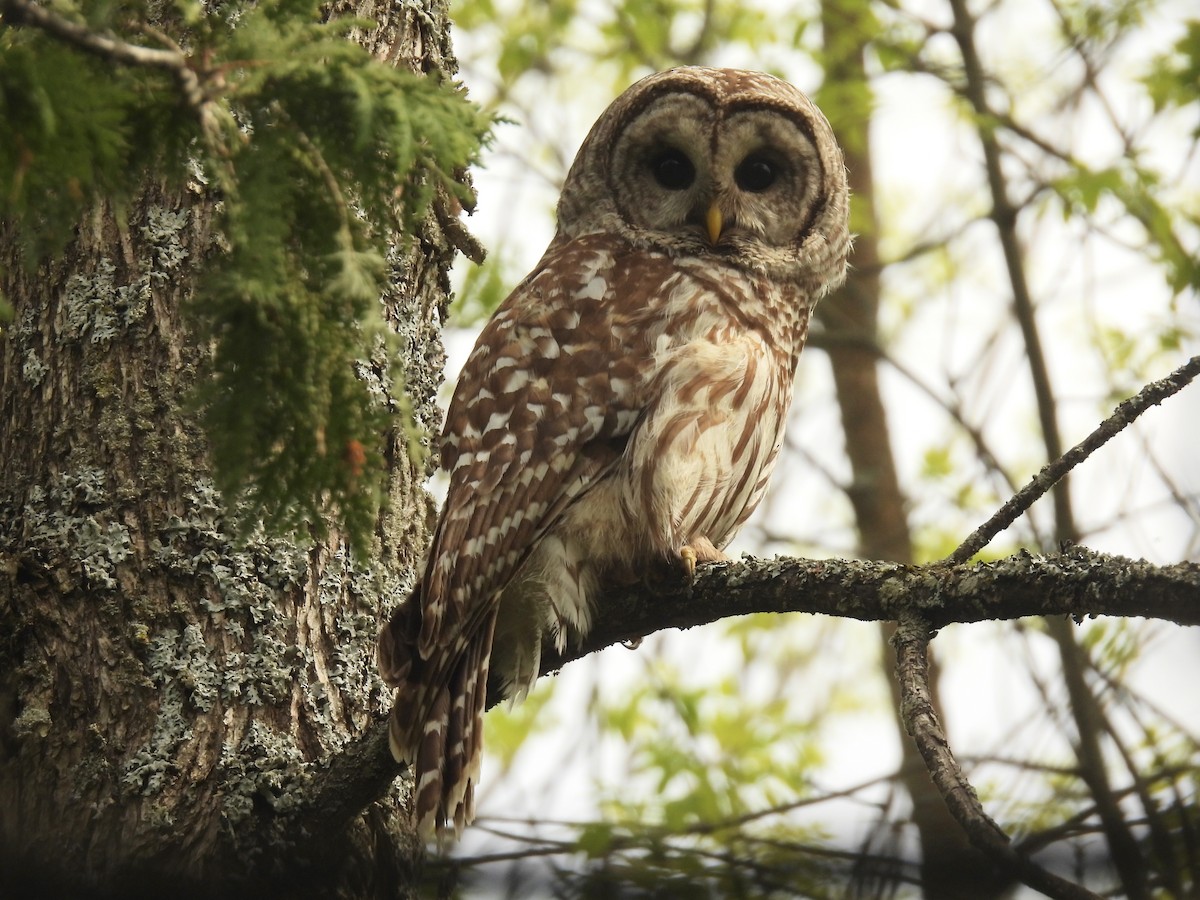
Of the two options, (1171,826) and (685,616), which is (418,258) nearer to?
(685,616)

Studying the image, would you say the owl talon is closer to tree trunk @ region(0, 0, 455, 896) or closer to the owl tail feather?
the owl tail feather

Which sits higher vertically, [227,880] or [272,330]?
[272,330]

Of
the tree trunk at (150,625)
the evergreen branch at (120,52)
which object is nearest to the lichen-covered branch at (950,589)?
the tree trunk at (150,625)

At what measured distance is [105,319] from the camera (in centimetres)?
313

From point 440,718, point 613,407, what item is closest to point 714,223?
point 613,407

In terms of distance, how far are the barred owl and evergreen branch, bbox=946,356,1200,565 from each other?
87 centimetres

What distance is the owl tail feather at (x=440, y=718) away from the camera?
293cm

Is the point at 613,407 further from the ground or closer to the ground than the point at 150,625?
further from the ground

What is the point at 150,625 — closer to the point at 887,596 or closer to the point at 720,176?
the point at 887,596

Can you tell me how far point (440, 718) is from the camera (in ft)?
9.74

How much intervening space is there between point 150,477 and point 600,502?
113 cm

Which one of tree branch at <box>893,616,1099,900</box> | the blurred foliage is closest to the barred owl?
the blurred foliage

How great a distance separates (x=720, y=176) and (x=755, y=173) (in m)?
0.24

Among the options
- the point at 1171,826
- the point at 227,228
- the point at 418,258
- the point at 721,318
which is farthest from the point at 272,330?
the point at 721,318
